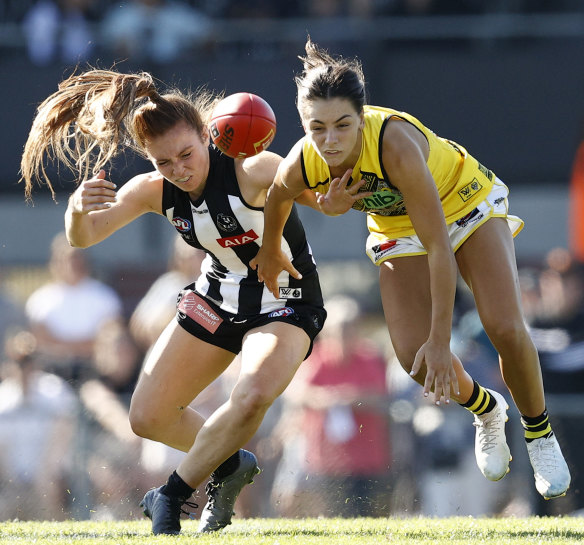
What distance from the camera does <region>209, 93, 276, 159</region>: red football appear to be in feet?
17.6

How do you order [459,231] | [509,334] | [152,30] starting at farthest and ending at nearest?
[152,30]
[459,231]
[509,334]

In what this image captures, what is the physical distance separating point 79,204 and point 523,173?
729 centimetres

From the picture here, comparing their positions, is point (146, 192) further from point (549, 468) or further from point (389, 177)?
point (549, 468)

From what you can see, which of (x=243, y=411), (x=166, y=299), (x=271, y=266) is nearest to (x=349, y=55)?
(x=166, y=299)

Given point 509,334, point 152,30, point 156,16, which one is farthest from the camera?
point 156,16

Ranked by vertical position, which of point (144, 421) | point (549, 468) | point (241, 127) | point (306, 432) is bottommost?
point (306, 432)

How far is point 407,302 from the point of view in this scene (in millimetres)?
5676

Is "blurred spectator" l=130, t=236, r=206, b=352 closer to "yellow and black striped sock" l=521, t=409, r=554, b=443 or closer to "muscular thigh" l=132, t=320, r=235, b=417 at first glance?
"muscular thigh" l=132, t=320, r=235, b=417

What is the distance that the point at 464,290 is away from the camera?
9.02 meters

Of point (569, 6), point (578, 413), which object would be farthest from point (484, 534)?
point (569, 6)

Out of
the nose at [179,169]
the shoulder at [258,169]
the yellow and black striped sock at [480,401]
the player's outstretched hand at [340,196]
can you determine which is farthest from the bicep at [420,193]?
the yellow and black striped sock at [480,401]

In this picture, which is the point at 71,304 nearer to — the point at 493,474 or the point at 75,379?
the point at 75,379

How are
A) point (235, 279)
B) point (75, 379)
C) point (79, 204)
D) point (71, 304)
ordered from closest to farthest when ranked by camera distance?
point (79, 204), point (235, 279), point (75, 379), point (71, 304)

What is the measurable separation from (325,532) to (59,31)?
7764 millimetres
